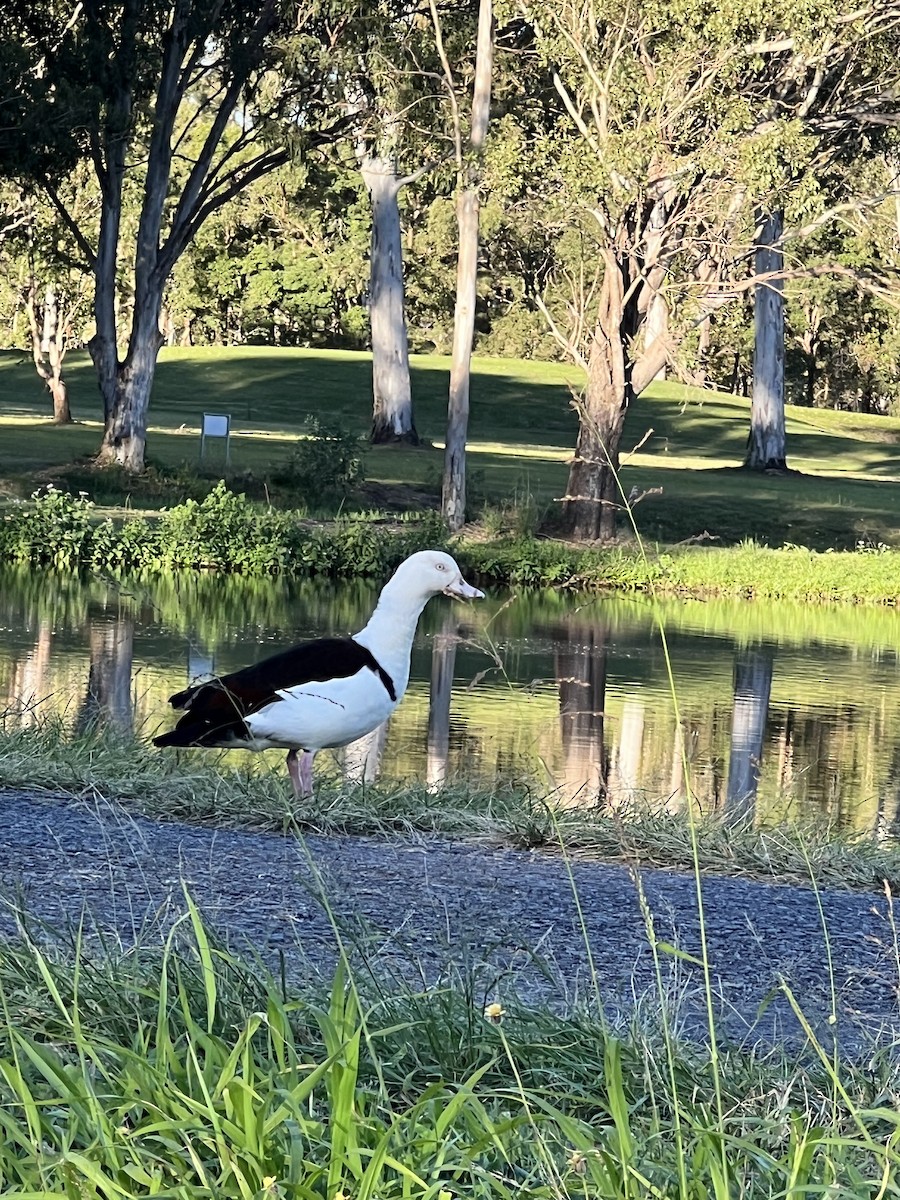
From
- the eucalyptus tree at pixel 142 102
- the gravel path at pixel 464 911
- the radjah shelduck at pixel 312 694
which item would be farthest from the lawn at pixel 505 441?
the gravel path at pixel 464 911

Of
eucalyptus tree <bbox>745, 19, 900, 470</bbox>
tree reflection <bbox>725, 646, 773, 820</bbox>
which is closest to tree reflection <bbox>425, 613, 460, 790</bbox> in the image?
tree reflection <bbox>725, 646, 773, 820</bbox>

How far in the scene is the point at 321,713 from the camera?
8367mm

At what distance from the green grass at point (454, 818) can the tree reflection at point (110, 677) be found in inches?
46.8

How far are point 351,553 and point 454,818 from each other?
1683 centimetres

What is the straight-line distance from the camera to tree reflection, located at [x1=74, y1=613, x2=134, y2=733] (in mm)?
12438

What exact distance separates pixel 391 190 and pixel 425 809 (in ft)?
106

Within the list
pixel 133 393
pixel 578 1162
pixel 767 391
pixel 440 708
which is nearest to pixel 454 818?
pixel 578 1162

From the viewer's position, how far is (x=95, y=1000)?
472 cm

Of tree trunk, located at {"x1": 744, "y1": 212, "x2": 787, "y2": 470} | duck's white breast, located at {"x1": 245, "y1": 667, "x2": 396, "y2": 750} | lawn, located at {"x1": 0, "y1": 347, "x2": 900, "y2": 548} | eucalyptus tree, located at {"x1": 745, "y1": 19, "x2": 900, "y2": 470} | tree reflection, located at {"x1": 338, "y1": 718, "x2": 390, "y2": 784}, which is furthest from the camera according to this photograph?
tree trunk, located at {"x1": 744, "y1": 212, "x2": 787, "y2": 470}

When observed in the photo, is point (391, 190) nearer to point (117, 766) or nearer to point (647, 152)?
point (647, 152)

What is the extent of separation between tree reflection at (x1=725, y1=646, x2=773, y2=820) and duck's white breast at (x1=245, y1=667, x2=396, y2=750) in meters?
1.95

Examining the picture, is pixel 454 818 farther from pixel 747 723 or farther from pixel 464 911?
pixel 747 723

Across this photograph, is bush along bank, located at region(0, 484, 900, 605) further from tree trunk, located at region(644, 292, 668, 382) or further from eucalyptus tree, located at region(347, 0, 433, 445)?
eucalyptus tree, located at region(347, 0, 433, 445)

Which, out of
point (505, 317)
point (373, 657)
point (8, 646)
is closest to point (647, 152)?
point (8, 646)
